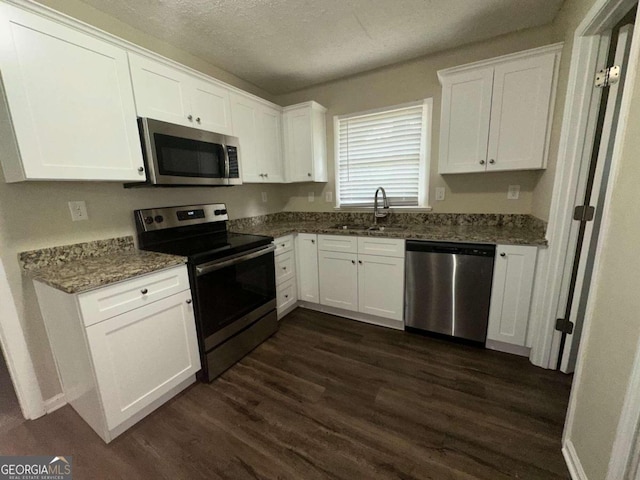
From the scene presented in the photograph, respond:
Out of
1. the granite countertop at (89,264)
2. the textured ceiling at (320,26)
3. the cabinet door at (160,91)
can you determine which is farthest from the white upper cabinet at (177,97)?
the granite countertop at (89,264)

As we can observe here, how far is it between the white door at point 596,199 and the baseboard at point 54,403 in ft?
10.9

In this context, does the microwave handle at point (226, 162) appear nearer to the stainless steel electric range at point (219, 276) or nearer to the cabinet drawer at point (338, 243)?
the stainless steel electric range at point (219, 276)

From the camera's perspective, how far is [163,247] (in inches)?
76.8

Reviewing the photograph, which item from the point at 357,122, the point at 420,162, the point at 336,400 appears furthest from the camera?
the point at 357,122

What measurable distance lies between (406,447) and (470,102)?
241 centimetres

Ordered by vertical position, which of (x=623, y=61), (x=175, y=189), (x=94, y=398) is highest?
(x=623, y=61)

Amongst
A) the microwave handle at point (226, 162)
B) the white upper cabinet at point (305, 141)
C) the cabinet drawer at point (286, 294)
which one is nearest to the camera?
the microwave handle at point (226, 162)

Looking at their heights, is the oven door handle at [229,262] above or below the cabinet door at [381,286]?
above

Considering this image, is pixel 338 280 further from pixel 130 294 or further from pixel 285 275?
pixel 130 294

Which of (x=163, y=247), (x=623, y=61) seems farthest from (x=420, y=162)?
(x=163, y=247)

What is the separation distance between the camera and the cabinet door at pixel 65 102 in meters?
1.20

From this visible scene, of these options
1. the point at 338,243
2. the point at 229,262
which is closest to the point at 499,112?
the point at 338,243

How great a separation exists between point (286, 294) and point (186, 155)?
1.54m

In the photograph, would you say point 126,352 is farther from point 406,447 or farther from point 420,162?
point 420,162
